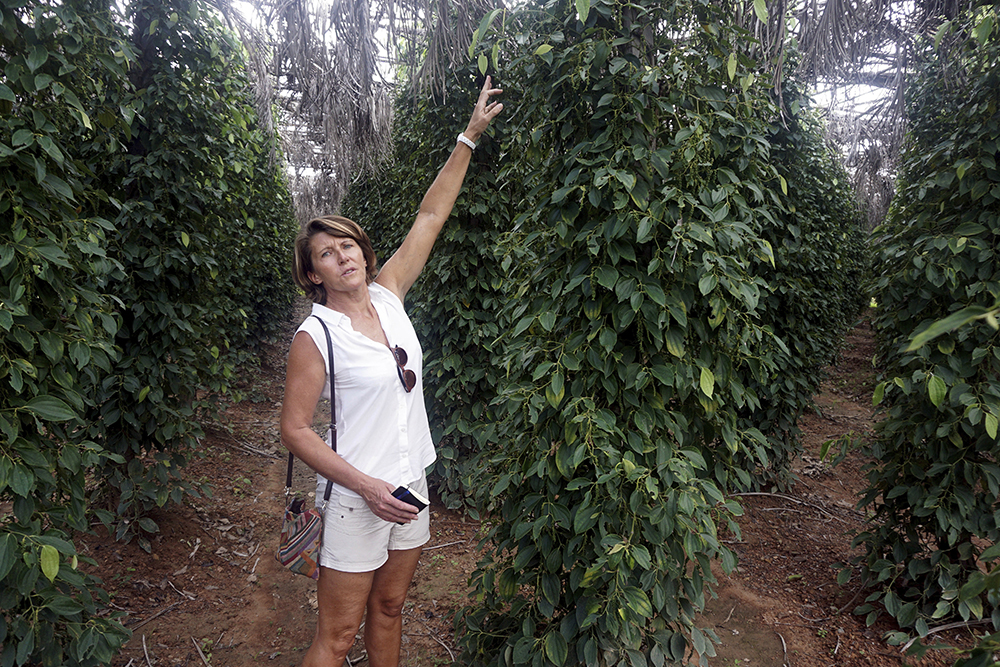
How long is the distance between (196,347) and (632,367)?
8.90ft

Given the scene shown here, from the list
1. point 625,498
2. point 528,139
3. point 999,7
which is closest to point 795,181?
point 999,7

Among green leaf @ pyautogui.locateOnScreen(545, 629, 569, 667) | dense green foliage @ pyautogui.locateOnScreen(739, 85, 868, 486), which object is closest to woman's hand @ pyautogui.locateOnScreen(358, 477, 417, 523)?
green leaf @ pyautogui.locateOnScreen(545, 629, 569, 667)

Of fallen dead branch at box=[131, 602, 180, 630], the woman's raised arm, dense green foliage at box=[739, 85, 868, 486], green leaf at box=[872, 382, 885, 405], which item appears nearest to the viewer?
green leaf at box=[872, 382, 885, 405]

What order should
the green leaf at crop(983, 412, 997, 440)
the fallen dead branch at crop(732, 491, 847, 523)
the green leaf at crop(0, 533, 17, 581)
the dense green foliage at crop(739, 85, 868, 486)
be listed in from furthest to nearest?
1. the dense green foliage at crop(739, 85, 868, 486)
2. the fallen dead branch at crop(732, 491, 847, 523)
3. the green leaf at crop(983, 412, 997, 440)
4. the green leaf at crop(0, 533, 17, 581)

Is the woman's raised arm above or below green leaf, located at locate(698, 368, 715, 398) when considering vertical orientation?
above

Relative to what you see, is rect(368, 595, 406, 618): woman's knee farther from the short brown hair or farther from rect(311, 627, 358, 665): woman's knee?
the short brown hair

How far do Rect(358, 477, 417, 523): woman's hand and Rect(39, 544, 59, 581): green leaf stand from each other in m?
0.78

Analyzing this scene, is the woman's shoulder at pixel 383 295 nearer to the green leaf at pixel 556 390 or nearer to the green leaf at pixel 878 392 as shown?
the green leaf at pixel 556 390

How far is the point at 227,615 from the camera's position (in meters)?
2.91

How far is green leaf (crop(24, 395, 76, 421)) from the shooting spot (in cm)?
158

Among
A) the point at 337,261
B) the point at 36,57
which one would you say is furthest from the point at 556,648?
the point at 36,57

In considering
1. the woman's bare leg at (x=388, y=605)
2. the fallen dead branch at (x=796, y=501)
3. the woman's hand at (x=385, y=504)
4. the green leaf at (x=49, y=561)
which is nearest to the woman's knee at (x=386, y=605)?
the woman's bare leg at (x=388, y=605)

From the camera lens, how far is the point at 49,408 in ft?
5.27

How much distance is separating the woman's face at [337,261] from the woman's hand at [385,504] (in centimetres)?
59
